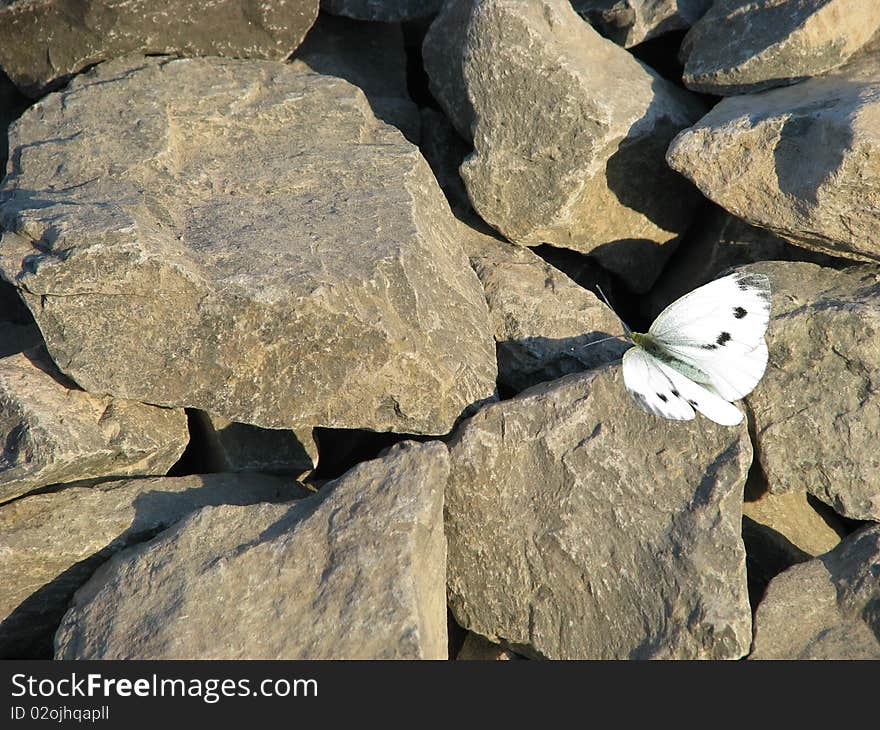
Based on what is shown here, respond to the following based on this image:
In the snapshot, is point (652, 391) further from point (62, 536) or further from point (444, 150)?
point (62, 536)

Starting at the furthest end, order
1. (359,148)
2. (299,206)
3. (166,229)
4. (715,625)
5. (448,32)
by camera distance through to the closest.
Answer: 1. (448,32)
2. (359,148)
3. (299,206)
4. (166,229)
5. (715,625)

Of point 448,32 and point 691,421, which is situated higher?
point 448,32

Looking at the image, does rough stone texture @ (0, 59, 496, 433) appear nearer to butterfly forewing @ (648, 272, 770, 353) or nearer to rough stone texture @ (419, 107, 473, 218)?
rough stone texture @ (419, 107, 473, 218)

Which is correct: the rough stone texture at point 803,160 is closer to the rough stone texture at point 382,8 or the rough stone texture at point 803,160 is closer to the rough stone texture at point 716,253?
the rough stone texture at point 716,253

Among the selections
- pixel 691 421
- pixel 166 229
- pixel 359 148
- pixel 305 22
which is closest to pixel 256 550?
pixel 166 229

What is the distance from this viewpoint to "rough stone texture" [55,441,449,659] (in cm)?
234

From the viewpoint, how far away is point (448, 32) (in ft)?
11.9

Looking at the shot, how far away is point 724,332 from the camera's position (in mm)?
2953

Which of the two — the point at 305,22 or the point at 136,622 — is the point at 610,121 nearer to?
the point at 305,22

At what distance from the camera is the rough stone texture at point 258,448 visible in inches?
122

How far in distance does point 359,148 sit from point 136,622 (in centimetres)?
176

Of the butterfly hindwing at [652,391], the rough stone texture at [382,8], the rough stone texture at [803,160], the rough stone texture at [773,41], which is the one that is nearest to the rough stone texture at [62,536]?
the butterfly hindwing at [652,391]

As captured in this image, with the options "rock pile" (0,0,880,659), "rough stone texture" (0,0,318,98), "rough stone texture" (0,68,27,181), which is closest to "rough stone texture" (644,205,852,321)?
"rock pile" (0,0,880,659)

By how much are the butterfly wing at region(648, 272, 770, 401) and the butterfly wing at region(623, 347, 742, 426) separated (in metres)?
0.08
